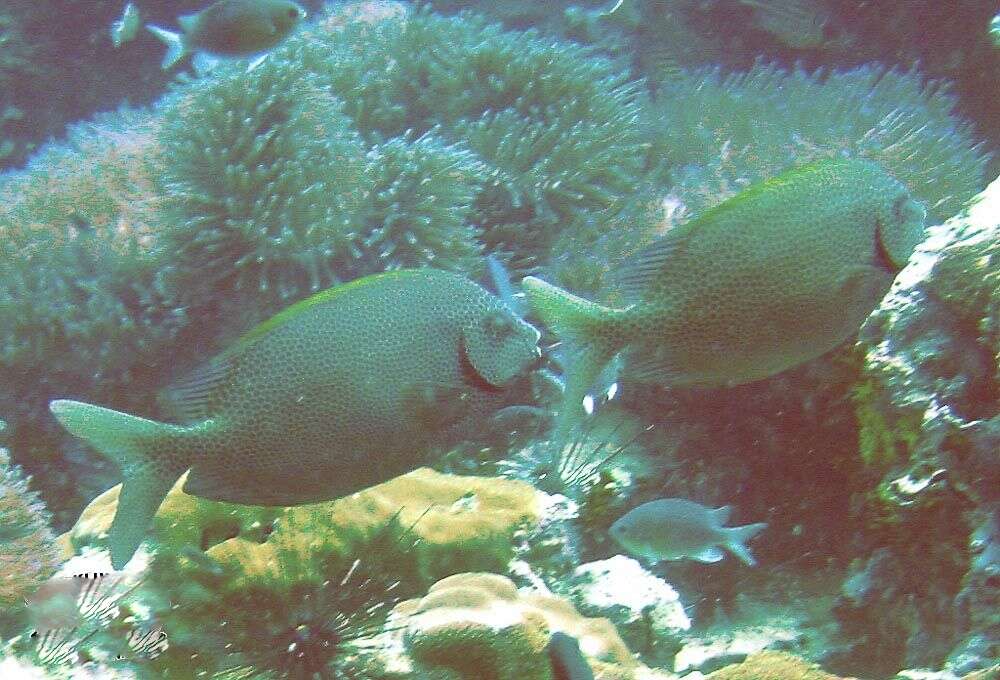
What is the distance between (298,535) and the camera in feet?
9.12

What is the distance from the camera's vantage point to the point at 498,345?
71.6 inches

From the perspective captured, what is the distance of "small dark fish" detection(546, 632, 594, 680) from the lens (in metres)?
2.05

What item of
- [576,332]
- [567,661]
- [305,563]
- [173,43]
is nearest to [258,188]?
[173,43]

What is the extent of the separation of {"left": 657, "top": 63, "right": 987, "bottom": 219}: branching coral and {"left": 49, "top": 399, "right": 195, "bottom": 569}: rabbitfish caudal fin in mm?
3756

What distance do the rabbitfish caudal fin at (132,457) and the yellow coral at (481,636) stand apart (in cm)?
111

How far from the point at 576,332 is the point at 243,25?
150 inches

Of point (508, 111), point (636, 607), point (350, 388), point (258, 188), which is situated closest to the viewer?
point (350, 388)

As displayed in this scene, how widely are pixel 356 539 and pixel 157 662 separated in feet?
2.40

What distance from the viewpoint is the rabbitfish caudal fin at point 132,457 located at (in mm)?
1749

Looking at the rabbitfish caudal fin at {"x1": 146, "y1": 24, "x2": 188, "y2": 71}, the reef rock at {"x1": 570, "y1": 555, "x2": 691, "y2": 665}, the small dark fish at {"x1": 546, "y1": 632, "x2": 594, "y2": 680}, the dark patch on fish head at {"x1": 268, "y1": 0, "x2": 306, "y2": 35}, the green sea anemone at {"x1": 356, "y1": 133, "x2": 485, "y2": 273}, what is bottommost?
the reef rock at {"x1": 570, "y1": 555, "x2": 691, "y2": 665}

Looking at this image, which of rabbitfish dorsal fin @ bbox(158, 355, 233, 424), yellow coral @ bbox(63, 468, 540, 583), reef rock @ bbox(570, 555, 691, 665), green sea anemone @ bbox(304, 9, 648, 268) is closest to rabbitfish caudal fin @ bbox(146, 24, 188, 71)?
green sea anemone @ bbox(304, 9, 648, 268)

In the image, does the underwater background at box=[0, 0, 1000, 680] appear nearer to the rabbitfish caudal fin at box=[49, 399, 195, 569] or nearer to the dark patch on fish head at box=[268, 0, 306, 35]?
the rabbitfish caudal fin at box=[49, 399, 195, 569]

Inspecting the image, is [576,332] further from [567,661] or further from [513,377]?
[567,661]

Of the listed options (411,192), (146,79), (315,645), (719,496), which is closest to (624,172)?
(411,192)
